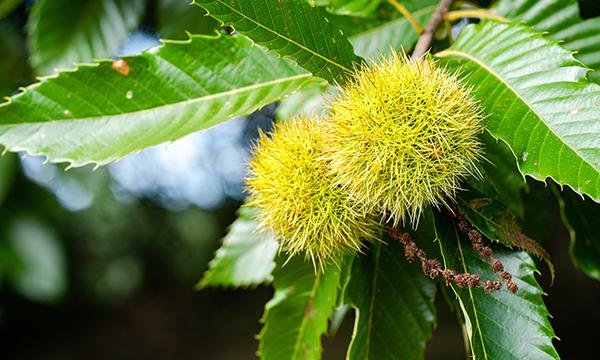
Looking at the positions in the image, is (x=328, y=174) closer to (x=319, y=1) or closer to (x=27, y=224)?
(x=319, y=1)

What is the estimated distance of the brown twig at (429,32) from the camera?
960 millimetres

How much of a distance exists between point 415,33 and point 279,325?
64 cm

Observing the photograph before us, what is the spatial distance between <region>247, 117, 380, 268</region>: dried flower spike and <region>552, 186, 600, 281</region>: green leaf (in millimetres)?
448

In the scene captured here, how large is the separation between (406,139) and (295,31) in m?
0.23

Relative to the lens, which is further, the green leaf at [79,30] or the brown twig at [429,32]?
the green leaf at [79,30]

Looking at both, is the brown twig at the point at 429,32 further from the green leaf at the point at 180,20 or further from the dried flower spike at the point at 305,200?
the green leaf at the point at 180,20

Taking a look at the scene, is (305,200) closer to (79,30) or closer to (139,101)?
(139,101)

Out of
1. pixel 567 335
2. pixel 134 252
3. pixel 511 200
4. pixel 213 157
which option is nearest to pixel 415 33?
pixel 511 200

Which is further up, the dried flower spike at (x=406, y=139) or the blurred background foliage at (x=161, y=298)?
the dried flower spike at (x=406, y=139)

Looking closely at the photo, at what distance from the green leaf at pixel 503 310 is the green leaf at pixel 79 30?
4.17ft

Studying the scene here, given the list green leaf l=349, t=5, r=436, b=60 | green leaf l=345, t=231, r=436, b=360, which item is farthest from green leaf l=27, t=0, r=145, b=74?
green leaf l=345, t=231, r=436, b=360

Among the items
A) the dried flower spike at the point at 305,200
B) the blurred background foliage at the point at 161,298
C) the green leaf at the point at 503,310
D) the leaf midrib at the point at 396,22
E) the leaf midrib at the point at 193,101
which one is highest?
the leaf midrib at the point at 193,101

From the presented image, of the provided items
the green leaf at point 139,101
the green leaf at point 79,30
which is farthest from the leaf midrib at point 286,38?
the green leaf at point 79,30

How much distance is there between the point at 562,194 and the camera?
1.16 meters
